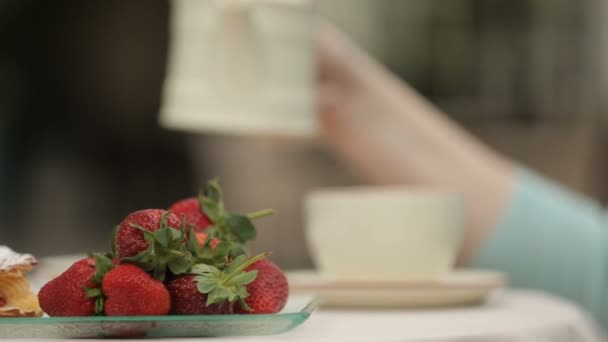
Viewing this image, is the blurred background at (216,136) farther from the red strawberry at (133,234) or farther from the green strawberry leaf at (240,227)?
the red strawberry at (133,234)

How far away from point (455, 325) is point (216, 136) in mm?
3211

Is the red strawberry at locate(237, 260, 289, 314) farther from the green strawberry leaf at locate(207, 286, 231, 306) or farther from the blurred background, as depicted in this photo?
the blurred background

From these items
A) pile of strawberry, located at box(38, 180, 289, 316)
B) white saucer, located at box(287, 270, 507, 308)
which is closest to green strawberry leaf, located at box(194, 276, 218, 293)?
pile of strawberry, located at box(38, 180, 289, 316)

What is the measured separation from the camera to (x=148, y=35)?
4.14 m

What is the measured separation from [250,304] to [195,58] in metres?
0.71

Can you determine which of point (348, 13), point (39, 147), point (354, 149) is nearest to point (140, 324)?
point (354, 149)

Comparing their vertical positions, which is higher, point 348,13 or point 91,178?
point 348,13

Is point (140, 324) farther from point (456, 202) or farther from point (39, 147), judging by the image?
point (39, 147)

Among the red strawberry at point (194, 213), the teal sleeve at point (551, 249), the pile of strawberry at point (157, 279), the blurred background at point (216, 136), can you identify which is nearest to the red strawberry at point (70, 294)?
the pile of strawberry at point (157, 279)

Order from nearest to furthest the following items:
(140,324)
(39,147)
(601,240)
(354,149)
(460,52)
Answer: (140,324) → (601,240) → (354,149) → (460,52) → (39,147)

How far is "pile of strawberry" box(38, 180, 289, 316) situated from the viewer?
1.83ft

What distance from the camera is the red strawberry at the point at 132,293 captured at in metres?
0.55

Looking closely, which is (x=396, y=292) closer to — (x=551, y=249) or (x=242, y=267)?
(x=242, y=267)

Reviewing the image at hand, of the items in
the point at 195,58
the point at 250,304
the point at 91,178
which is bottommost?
the point at 91,178
